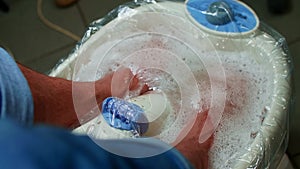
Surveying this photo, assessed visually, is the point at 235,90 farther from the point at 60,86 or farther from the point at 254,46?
the point at 60,86

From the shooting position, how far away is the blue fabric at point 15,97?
0.58 meters

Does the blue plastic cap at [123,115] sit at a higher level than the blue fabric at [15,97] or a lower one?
lower

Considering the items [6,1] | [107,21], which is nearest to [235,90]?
[107,21]

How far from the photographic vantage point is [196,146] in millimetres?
902

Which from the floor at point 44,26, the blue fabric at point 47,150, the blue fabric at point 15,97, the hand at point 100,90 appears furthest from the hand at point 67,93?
the floor at point 44,26

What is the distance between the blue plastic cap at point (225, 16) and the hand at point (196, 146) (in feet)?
0.56

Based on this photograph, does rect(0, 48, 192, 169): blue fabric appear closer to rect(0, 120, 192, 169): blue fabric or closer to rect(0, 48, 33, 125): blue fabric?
rect(0, 120, 192, 169): blue fabric

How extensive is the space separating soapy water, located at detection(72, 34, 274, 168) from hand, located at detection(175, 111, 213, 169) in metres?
0.02

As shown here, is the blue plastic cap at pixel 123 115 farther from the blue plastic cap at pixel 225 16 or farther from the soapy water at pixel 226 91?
the blue plastic cap at pixel 225 16

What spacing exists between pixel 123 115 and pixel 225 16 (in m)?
0.28

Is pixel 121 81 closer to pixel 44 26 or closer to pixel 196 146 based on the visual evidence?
pixel 196 146

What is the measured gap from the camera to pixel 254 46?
3.21 feet

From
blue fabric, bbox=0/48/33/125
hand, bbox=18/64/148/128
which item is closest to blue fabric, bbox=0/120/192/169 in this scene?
blue fabric, bbox=0/48/33/125

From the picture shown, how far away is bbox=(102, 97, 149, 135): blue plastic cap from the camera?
883 mm
